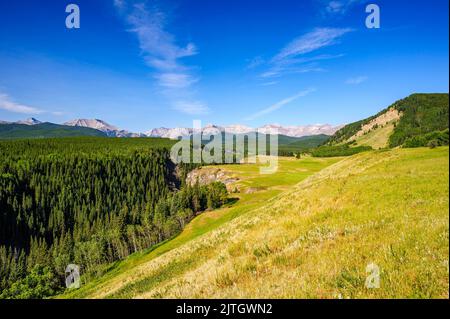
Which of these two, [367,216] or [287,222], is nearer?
[367,216]

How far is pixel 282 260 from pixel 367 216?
18.3 ft

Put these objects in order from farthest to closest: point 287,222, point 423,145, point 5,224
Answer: point 5,224 < point 423,145 < point 287,222

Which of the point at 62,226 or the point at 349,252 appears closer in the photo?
the point at 349,252

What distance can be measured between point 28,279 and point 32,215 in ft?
296

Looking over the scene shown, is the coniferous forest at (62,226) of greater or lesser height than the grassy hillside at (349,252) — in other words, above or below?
below

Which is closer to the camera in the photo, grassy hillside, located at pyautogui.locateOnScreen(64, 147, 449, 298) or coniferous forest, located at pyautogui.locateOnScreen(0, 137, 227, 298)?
grassy hillside, located at pyautogui.locateOnScreen(64, 147, 449, 298)

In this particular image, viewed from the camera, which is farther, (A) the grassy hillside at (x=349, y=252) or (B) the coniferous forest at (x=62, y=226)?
(B) the coniferous forest at (x=62, y=226)

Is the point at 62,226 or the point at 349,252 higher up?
the point at 349,252

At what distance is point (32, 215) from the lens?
174m

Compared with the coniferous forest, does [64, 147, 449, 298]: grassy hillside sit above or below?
above

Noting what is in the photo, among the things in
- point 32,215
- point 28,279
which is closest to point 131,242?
point 28,279
